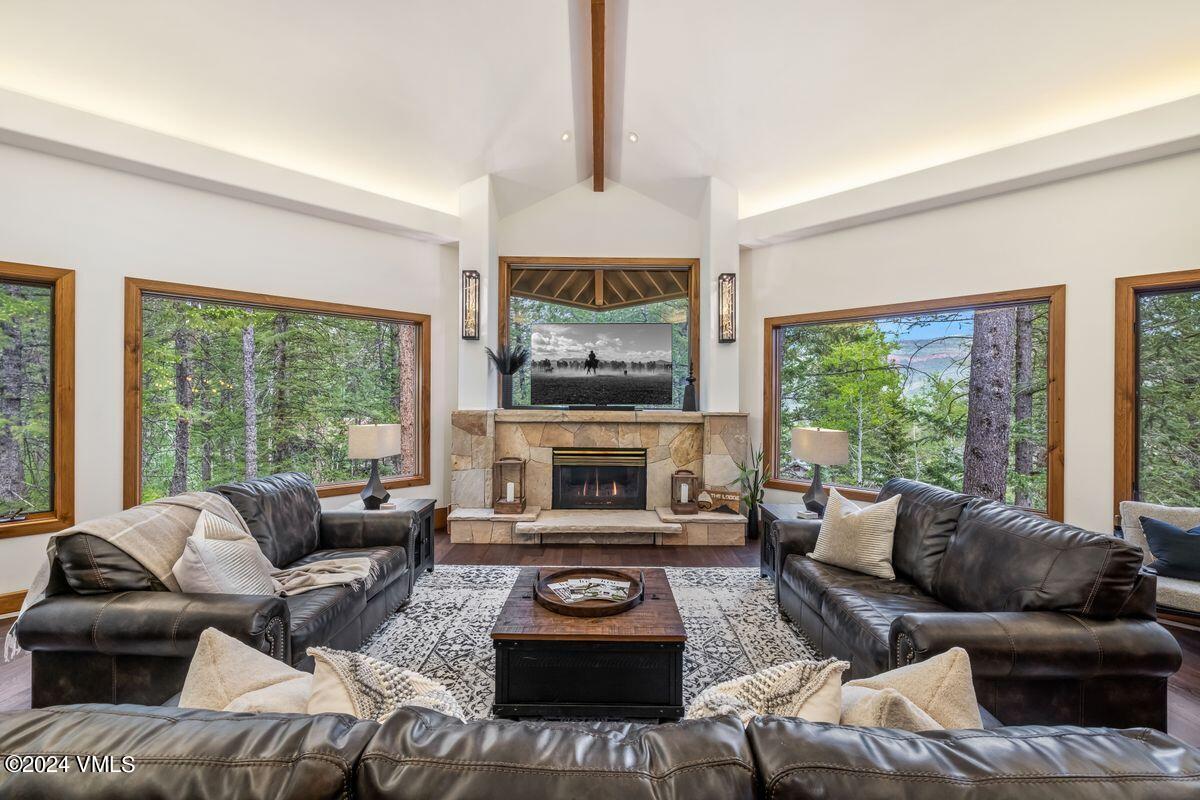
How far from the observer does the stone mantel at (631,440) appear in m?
4.88

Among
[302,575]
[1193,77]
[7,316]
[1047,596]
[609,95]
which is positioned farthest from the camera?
[609,95]

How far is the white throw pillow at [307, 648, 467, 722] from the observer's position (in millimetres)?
935

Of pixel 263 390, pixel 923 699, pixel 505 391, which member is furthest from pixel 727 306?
pixel 263 390

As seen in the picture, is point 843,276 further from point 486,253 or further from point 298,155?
point 298,155

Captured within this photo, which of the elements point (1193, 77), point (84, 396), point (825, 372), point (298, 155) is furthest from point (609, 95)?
point (84, 396)

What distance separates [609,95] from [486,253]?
180 centimetres

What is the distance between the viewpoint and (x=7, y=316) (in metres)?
3.17

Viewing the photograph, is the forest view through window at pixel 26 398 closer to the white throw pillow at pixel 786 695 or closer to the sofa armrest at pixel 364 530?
the sofa armrest at pixel 364 530

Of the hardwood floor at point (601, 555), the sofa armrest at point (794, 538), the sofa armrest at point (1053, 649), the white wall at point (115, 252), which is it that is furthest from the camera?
the hardwood floor at point (601, 555)

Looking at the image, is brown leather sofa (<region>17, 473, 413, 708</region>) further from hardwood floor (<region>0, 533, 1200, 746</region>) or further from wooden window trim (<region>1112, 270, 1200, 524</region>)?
wooden window trim (<region>1112, 270, 1200, 524</region>)

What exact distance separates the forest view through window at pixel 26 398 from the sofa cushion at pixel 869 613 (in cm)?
483

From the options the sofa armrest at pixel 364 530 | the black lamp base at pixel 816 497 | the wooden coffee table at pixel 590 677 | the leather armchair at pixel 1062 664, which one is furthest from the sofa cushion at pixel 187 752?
the black lamp base at pixel 816 497

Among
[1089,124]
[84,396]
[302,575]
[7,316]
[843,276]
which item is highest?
[1089,124]

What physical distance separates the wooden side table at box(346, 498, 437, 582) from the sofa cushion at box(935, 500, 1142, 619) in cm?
299
